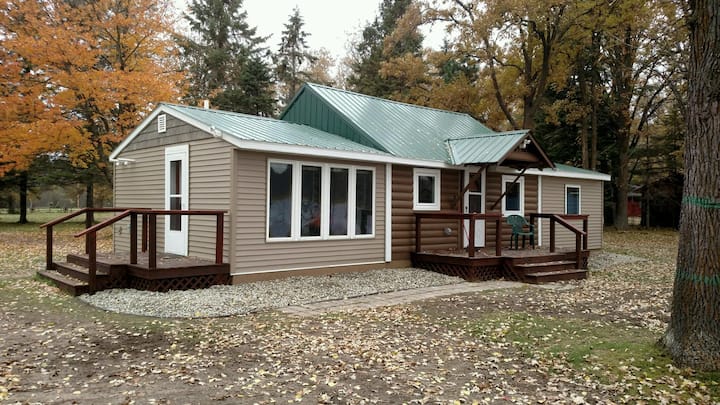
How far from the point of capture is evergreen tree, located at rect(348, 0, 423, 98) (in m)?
30.3

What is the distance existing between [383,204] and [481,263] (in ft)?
7.67

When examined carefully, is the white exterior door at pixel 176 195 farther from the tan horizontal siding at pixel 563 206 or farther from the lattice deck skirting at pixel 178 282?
the tan horizontal siding at pixel 563 206

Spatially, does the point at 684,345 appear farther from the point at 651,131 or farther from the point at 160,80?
the point at 651,131

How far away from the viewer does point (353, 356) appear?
5359mm

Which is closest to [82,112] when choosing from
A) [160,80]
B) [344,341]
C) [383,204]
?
[160,80]

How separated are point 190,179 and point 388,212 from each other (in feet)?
13.3

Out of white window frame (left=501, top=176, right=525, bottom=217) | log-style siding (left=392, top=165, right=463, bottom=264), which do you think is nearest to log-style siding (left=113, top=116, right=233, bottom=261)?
log-style siding (left=392, top=165, right=463, bottom=264)

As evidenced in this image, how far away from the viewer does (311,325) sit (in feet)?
21.6

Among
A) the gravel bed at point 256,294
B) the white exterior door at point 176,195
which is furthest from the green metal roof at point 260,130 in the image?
the gravel bed at point 256,294

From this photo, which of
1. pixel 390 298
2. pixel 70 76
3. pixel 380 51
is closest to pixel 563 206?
pixel 390 298

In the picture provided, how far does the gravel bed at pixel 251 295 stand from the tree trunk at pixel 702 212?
4.87 meters

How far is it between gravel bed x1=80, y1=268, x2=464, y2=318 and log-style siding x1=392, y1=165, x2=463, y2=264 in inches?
50.7

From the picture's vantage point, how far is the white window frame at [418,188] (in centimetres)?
1193

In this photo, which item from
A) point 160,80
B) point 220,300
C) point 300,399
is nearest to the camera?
point 300,399
